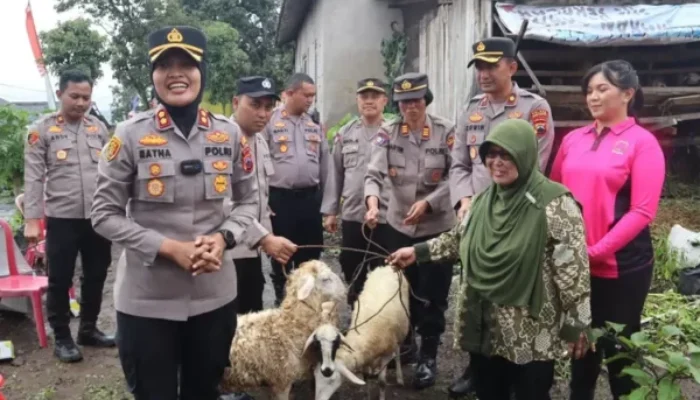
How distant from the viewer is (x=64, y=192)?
485 cm

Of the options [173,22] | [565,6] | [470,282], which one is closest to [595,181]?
[470,282]

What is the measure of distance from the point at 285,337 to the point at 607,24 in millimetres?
7112

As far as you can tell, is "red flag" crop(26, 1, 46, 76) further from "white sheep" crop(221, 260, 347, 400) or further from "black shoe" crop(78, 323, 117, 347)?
"white sheep" crop(221, 260, 347, 400)

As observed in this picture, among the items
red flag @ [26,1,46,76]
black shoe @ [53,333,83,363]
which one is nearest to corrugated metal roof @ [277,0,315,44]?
red flag @ [26,1,46,76]

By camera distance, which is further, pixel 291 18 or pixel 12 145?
pixel 291 18

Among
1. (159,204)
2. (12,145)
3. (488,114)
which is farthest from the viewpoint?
(12,145)

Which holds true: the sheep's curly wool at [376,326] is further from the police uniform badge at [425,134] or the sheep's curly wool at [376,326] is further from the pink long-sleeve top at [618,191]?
the pink long-sleeve top at [618,191]

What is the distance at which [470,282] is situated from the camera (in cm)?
308

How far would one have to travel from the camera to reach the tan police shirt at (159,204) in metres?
A: 2.67

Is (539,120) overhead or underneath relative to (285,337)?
overhead

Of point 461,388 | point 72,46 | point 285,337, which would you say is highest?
point 72,46

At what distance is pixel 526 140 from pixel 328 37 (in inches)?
481

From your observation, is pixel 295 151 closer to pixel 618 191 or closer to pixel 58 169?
pixel 58 169

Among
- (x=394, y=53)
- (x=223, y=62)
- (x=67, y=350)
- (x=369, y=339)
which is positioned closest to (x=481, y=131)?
(x=369, y=339)
